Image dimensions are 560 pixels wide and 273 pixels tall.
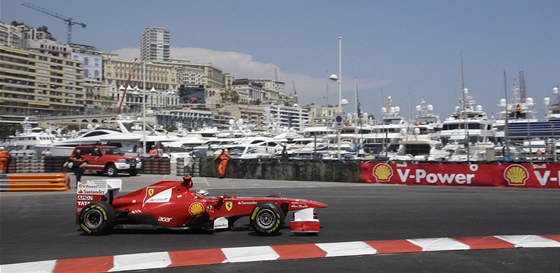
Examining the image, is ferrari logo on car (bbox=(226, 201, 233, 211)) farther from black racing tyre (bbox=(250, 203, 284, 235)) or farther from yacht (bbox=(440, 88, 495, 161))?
yacht (bbox=(440, 88, 495, 161))

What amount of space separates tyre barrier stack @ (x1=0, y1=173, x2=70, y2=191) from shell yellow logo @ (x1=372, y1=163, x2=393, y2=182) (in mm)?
14000

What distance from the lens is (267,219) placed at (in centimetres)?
1053

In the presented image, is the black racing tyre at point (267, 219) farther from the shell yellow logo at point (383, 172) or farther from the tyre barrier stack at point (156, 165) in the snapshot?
the tyre barrier stack at point (156, 165)

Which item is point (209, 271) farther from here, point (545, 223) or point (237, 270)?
point (545, 223)

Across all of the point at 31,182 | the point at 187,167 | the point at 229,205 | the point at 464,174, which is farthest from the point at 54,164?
the point at 229,205

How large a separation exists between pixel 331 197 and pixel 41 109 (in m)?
133

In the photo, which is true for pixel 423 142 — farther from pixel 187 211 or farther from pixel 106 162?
pixel 187 211

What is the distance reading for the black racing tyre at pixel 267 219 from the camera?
10.5 meters

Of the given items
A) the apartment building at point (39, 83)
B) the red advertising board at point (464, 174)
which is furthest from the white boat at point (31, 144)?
the apartment building at point (39, 83)

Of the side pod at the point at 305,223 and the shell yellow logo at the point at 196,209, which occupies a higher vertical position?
the shell yellow logo at the point at 196,209

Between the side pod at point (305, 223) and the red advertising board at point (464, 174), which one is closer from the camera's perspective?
the side pod at point (305, 223)

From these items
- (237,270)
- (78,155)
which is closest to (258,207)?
(237,270)

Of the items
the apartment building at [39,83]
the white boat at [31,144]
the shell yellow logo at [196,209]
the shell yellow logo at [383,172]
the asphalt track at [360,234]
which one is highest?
the apartment building at [39,83]

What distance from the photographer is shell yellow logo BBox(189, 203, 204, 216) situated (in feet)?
35.3
